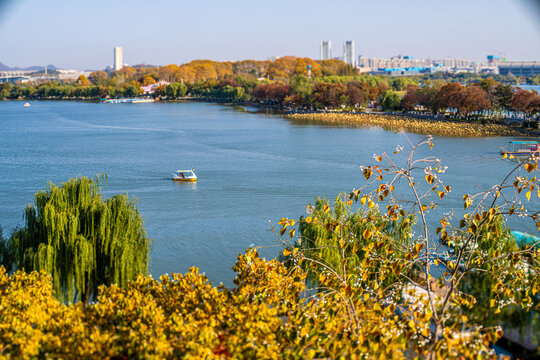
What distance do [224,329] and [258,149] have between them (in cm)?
1146

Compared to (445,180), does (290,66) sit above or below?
above

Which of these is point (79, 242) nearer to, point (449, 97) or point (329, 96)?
point (449, 97)

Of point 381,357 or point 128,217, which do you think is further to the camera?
point 128,217

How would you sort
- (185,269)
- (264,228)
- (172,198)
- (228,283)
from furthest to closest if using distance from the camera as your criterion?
(172,198) → (264,228) → (185,269) → (228,283)

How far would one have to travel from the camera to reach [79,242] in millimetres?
4371

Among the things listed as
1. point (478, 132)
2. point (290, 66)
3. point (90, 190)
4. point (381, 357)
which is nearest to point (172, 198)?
point (90, 190)

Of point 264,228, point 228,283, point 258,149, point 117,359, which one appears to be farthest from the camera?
point 258,149

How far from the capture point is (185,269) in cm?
589

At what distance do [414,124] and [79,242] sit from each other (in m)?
15.5

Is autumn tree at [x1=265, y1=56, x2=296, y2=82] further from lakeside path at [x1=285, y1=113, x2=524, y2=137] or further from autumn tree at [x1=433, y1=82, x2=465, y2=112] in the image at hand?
autumn tree at [x1=433, y1=82, x2=465, y2=112]

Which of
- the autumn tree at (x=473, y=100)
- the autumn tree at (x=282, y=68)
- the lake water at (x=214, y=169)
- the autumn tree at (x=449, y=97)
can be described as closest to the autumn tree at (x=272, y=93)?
the lake water at (x=214, y=169)

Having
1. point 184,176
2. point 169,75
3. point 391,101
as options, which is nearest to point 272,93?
point 391,101

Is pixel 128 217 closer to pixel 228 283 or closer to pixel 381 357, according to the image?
pixel 228 283

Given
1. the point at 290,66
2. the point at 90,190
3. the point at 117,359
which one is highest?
the point at 290,66
